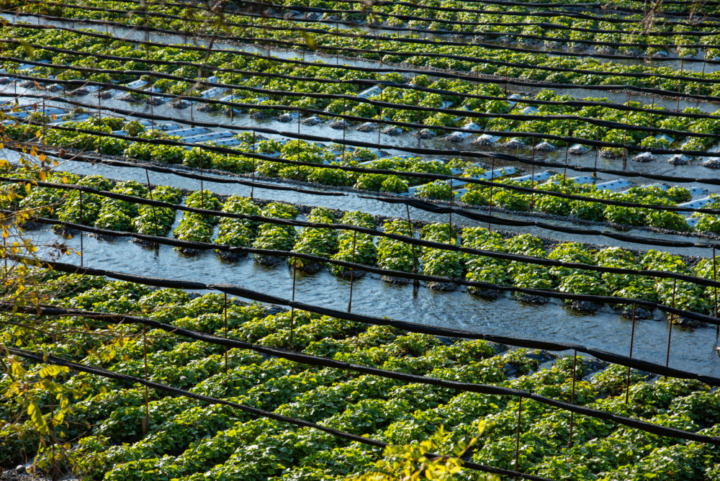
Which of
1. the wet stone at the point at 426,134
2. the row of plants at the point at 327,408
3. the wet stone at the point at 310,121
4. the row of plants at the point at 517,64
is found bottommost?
the row of plants at the point at 327,408

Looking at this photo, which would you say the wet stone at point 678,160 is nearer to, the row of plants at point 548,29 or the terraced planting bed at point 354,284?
the terraced planting bed at point 354,284

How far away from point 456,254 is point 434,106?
9795mm

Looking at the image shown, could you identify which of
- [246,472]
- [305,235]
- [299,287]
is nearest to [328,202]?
[305,235]

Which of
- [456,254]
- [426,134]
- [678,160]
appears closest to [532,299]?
[456,254]

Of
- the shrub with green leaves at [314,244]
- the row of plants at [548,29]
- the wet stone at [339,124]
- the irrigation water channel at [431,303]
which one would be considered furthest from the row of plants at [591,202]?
the row of plants at [548,29]

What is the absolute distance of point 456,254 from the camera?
16.1m

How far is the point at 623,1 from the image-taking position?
33.4m

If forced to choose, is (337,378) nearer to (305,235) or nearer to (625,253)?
(305,235)

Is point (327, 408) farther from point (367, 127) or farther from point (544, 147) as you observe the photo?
point (367, 127)

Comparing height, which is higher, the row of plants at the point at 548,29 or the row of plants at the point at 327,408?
the row of plants at the point at 548,29

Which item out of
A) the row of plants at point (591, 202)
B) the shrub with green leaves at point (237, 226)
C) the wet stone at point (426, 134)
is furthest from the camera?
the wet stone at point (426, 134)

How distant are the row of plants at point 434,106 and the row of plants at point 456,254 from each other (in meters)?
3.65

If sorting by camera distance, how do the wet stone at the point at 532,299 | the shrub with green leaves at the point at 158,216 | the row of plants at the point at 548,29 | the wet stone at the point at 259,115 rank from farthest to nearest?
the row of plants at the point at 548,29 → the wet stone at the point at 259,115 → the shrub with green leaves at the point at 158,216 → the wet stone at the point at 532,299

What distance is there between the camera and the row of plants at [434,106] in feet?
72.2
